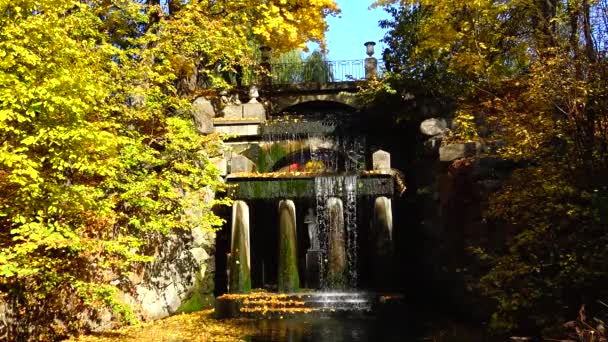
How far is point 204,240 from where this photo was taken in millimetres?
12688

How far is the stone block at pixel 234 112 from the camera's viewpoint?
1891 cm

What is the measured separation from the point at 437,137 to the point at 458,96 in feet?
8.56

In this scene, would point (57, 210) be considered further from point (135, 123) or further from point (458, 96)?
point (458, 96)

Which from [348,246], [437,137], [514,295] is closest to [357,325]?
[514,295]

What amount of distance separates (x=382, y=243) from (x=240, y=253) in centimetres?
377

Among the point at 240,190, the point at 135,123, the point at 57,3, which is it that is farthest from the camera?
the point at 240,190

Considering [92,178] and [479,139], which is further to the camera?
[479,139]

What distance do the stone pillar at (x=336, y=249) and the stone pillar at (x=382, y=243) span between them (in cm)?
82

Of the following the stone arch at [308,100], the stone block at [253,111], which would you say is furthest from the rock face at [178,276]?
the stone arch at [308,100]

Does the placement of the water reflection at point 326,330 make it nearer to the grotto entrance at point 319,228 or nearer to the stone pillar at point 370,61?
the grotto entrance at point 319,228

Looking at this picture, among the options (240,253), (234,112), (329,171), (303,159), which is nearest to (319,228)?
(240,253)

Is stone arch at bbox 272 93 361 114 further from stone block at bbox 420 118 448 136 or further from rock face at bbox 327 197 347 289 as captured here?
rock face at bbox 327 197 347 289

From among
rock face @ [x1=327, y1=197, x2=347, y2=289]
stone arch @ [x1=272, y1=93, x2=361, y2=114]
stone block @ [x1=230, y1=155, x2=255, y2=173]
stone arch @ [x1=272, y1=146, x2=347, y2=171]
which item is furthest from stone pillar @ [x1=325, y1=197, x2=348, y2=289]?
stone arch @ [x1=272, y1=93, x2=361, y2=114]

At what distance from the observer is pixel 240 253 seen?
516 inches
